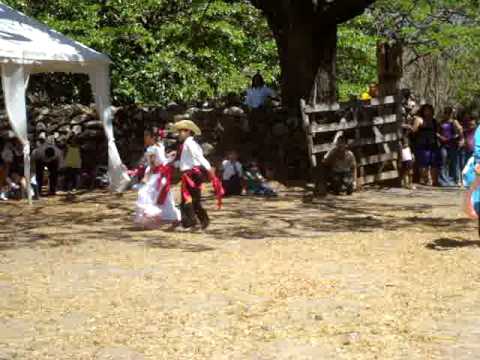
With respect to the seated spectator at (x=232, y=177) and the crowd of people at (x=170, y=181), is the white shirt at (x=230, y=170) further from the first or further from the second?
the crowd of people at (x=170, y=181)

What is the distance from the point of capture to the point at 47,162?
16828mm

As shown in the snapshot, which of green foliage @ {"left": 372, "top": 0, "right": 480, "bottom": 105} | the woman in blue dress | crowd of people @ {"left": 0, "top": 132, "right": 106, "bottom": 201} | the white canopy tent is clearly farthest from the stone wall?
green foliage @ {"left": 372, "top": 0, "right": 480, "bottom": 105}

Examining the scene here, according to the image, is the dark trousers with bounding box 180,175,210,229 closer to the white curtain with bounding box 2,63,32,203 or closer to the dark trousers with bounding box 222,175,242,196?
the dark trousers with bounding box 222,175,242,196

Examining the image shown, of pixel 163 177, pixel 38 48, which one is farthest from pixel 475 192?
pixel 38 48

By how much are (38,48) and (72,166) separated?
3.37m

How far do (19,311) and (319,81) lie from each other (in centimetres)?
1124

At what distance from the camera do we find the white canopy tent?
14.6 metres

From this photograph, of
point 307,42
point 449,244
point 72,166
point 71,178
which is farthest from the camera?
point 71,178

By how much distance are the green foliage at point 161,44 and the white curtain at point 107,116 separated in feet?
15.8

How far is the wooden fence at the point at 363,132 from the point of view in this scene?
15.9 m

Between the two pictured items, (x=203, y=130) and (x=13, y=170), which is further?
(x=203, y=130)

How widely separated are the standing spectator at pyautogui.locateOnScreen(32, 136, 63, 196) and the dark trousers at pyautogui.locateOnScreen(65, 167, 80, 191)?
2.12ft

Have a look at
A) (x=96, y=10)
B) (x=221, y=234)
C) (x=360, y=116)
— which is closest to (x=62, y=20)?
(x=96, y=10)

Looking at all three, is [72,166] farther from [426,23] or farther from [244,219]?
[426,23]
